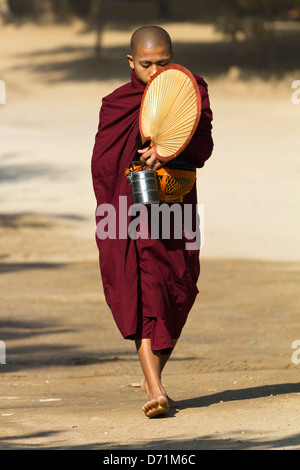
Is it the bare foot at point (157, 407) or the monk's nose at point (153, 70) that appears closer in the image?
the bare foot at point (157, 407)

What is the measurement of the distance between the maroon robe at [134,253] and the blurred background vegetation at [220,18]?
2053cm

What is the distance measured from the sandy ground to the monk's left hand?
46.5 inches

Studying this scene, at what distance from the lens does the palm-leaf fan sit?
4.60 m

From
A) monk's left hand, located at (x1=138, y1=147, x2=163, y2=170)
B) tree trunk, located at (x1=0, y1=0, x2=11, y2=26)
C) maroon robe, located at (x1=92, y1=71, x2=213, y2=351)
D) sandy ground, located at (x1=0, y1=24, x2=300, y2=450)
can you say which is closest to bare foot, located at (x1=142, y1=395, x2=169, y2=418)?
sandy ground, located at (x1=0, y1=24, x2=300, y2=450)

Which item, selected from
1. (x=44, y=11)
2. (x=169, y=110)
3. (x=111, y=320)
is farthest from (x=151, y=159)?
(x=44, y=11)

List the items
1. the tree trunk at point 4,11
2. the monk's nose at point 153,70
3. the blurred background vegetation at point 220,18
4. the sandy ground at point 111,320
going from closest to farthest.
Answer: the sandy ground at point 111,320, the monk's nose at point 153,70, the blurred background vegetation at point 220,18, the tree trunk at point 4,11

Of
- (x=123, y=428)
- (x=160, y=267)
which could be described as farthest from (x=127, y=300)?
(x=123, y=428)

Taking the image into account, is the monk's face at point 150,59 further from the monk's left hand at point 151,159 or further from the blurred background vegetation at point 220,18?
the blurred background vegetation at point 220,18

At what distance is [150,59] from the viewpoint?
15.6 feet

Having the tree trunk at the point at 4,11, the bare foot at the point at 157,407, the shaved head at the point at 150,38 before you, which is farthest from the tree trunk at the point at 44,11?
the bare foot at the point at 157,407

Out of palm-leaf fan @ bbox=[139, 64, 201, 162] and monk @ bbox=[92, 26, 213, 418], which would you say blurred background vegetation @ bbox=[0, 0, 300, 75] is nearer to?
monk @ bbox=[92, 26, 213, 418]

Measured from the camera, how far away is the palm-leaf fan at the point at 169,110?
460cm

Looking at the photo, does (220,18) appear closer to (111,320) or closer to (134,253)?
(111,320)

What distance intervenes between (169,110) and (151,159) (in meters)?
0.25
